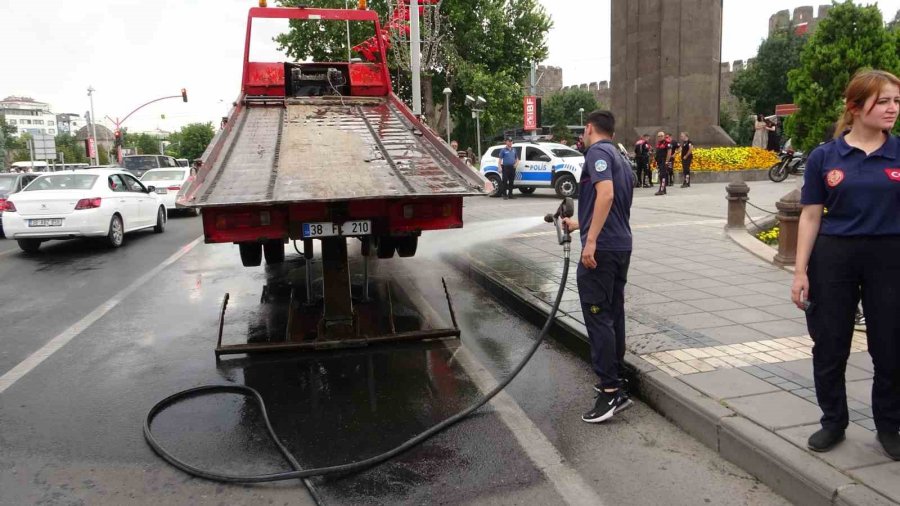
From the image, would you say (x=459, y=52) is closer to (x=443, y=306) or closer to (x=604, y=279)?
(x=443, y=306)

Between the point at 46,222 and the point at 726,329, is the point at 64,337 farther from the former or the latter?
the point at 46,222

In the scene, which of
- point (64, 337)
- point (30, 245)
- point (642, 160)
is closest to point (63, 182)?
point (30, 245)

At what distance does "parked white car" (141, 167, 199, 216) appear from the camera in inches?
701

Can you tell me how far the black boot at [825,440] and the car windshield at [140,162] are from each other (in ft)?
88.7

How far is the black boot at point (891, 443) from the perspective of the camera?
3012mm

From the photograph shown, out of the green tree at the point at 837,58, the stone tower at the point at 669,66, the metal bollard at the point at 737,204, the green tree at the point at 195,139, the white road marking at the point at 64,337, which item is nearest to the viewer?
the white road marking at the point at 64,337

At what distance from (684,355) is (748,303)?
1.84 metres

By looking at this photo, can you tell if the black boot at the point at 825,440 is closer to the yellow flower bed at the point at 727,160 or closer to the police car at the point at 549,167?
the police car at the point at 549,167

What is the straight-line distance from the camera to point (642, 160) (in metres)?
21.1

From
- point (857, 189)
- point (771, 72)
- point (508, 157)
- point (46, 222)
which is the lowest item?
point (46, 222)

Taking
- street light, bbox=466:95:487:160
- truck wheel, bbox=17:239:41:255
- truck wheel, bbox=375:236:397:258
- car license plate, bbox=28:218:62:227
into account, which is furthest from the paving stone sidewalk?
street light, bbox=466:95:487:160

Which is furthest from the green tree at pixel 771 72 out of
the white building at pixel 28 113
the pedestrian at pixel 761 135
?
the white building at pixel 28 113

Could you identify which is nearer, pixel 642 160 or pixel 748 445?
pixel 748 445

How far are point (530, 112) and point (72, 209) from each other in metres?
27.5
